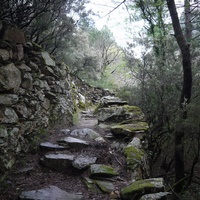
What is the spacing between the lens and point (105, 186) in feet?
9.98

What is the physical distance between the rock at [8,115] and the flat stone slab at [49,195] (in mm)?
1124

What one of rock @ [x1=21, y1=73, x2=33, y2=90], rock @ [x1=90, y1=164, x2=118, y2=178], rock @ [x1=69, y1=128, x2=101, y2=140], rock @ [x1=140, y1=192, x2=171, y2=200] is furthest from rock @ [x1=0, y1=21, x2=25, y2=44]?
rock @ [x1=140, y1=192, x2=171, y2=200]

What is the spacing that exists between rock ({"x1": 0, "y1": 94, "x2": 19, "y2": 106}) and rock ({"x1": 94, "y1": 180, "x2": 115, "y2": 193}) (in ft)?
6.09

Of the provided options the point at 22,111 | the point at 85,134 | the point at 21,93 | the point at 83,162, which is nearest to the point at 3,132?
the point at 22,111

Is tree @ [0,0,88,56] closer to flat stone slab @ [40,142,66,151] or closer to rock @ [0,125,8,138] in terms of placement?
rock @ [0,125,8,138]

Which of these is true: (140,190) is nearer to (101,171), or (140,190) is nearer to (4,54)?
(101,171)

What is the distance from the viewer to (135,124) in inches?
210

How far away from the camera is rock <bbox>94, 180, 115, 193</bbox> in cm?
296

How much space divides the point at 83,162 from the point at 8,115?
4.81 ft

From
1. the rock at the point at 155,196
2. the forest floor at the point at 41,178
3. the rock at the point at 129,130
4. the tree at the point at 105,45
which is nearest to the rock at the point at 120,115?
the rock at the point at 129,130

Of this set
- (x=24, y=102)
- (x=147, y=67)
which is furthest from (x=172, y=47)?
(x=24, y=102)

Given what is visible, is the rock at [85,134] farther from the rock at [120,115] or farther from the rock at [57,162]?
the rock at [120,115]

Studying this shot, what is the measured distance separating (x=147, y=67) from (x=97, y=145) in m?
4.79

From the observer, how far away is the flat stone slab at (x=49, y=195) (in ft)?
8.61
